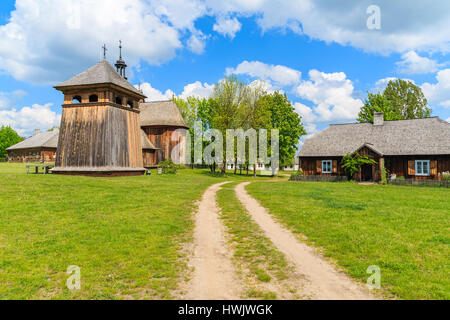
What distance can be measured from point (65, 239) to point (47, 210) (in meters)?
4.02

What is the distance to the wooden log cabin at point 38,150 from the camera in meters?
55.9

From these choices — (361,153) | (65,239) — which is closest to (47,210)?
(65,239)

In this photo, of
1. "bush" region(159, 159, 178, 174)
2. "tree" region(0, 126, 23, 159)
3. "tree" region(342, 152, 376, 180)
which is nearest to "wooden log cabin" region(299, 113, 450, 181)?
"tree" region(342, 152, 376, 180)

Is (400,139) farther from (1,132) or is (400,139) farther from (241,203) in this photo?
(1,132)

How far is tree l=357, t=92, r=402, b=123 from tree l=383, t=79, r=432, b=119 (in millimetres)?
6979

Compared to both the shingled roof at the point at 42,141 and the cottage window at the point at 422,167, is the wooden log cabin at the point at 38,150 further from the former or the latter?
the cottage window at the point at 422,167

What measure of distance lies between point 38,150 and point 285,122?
180 ft

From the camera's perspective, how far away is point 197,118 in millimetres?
61375

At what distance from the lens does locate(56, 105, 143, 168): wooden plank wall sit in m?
26.8

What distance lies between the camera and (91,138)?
2697 cm

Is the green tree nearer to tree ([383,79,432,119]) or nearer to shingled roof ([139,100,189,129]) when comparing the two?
shingled roof ([139,100,189,129])

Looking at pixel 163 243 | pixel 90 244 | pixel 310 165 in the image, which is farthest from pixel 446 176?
pixel 90 244

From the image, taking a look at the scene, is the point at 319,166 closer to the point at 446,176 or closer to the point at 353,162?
the point at 353,162

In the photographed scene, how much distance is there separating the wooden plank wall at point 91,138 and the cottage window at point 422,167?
3452 cm
